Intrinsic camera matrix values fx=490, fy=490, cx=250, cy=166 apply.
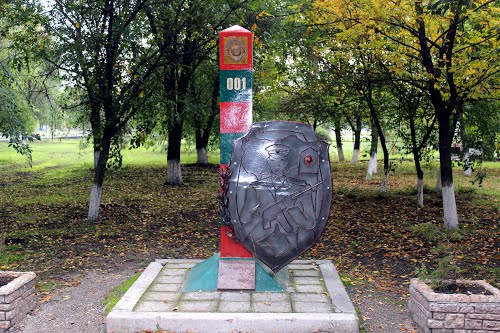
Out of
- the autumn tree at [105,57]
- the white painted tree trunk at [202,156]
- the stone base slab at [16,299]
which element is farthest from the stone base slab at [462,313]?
the white painted tree trunk at [202,156]

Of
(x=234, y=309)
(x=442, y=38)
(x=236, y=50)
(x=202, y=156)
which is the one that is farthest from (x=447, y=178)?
(x=202, y=156)

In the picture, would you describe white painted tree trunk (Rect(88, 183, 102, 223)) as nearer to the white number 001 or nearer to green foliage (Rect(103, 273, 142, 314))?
green foliage (Rect(103, 273, 142, 314))

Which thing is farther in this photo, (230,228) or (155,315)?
(230,228)

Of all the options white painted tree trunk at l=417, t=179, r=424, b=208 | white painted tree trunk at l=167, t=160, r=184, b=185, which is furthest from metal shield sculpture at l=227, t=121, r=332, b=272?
white painted tree trunk at l=167, t=160, r=184, b=185

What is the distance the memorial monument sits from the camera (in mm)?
5152

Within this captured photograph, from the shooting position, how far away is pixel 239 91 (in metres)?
5.50

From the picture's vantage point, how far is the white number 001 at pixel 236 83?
5504mm

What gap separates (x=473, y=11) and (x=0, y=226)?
9.70m

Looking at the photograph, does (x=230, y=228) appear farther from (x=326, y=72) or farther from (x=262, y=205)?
(x=326, y=72)

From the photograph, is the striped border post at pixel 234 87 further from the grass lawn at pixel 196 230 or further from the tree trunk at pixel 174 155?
the tree trunk at pixel 174 155

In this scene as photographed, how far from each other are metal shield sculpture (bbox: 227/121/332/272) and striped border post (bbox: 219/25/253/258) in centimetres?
19

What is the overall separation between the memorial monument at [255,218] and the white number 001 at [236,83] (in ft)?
0.04

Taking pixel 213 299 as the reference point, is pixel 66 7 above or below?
above

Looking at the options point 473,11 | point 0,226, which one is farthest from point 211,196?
point 473,11
